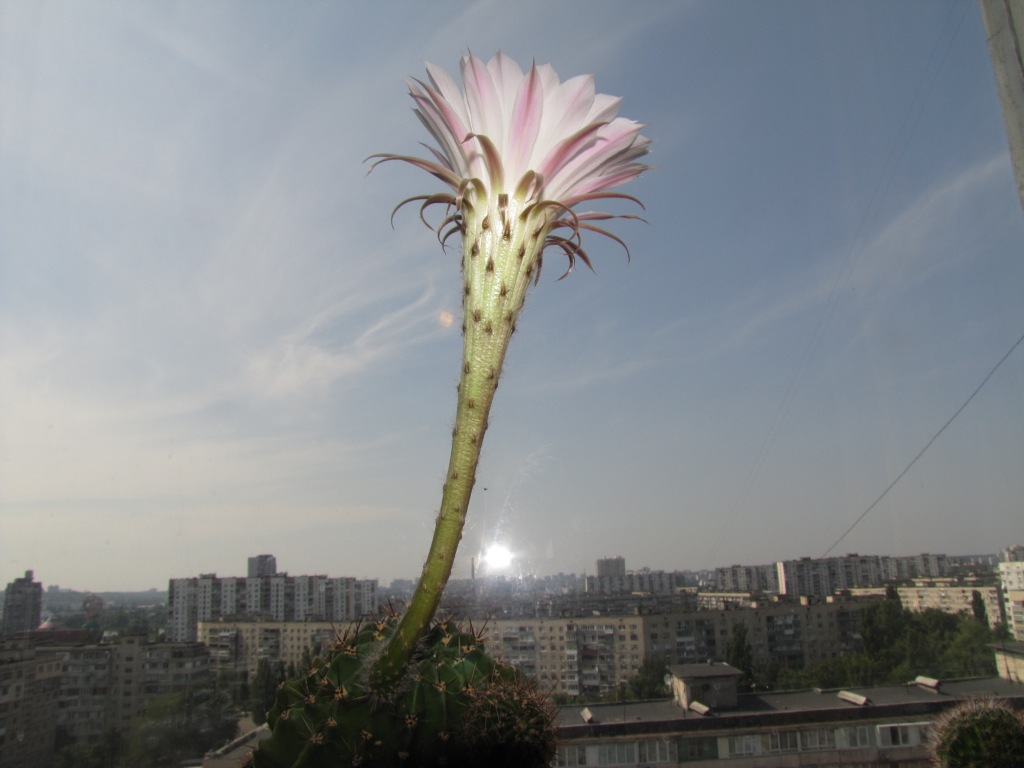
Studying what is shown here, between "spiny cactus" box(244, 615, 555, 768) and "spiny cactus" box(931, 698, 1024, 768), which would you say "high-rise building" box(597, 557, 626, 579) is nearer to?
"spiny cactus" box(931, 698, 1024, 768)

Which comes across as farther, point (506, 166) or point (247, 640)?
point (247, 640)

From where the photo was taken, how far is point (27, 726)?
1766mm

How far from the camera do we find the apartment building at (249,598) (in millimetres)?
1914

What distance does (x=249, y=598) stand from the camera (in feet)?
7.80

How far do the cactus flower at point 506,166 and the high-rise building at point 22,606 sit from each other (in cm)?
215

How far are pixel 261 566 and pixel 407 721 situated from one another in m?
2.05

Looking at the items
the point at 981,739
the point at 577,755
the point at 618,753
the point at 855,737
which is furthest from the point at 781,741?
the point at 981,739

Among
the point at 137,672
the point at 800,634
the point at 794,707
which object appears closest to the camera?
the point at 137,672

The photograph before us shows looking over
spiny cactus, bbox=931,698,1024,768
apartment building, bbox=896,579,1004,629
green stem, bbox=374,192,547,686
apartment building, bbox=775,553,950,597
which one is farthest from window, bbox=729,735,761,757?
apartment building, bbox=775,553,950,597

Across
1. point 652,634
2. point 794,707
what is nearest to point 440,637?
point 794,707

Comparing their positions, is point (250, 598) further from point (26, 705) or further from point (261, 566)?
point (26, 705)

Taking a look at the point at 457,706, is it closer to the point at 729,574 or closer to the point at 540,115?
the point at 540,115

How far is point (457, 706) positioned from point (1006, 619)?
11.7ft

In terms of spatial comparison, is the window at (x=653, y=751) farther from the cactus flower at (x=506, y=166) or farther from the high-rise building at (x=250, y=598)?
the cactus flower at (x=506, y=166)
